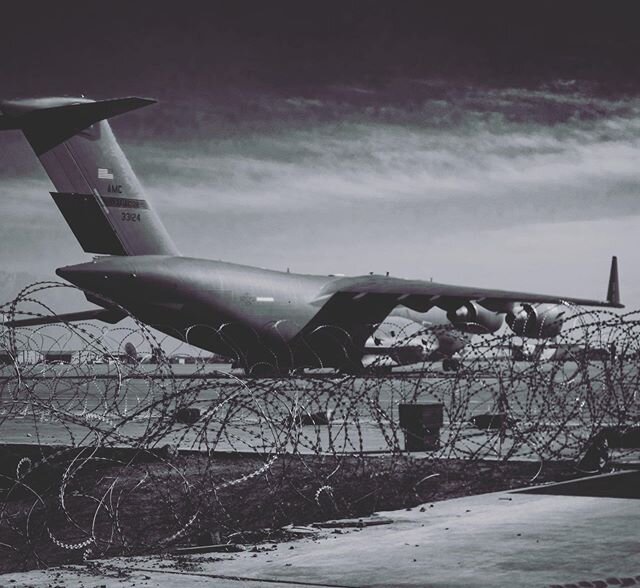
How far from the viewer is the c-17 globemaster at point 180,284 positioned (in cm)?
2697

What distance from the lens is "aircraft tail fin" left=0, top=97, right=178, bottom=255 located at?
87.0ft

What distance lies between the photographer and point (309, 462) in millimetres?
14016

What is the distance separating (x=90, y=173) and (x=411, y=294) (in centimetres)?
1085

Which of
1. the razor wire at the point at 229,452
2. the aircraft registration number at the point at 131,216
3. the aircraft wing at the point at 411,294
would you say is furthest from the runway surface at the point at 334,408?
the aircraft wing at the point at 411,294

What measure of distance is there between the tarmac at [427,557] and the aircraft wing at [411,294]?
74.6ft

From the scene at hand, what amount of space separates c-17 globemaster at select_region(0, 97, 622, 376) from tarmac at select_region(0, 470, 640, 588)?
15277 millimetres

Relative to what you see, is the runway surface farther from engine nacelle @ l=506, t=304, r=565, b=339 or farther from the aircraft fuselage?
engine nacelle @ l=506, t=304, r=565, b=339

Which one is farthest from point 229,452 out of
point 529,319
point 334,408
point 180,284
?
point 529,319

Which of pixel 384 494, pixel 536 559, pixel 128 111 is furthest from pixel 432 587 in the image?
pixel 128 111

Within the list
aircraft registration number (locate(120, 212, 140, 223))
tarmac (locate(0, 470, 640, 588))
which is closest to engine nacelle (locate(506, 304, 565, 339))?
aircraft registration number (locate(120, 212, 140, 223))

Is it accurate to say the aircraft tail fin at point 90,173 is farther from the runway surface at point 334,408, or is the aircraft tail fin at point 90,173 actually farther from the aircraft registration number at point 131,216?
the runway surface at point 334,408

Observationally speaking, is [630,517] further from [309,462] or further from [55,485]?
[55,485]

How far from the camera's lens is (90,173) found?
92.6 ft

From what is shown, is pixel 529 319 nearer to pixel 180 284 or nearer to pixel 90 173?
pixel 180 284
